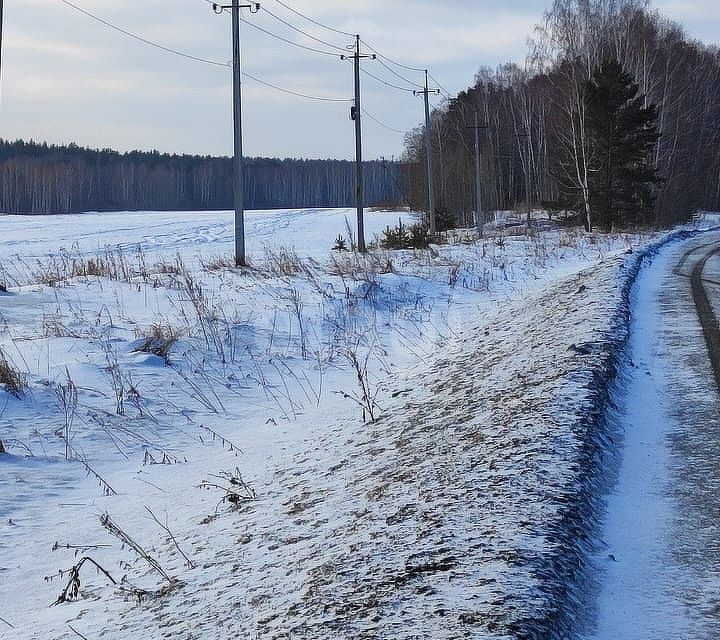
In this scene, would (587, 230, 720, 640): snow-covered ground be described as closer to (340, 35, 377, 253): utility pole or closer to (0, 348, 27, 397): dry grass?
(0, 348, 27, 397): dry grass

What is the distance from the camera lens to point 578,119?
113 ft

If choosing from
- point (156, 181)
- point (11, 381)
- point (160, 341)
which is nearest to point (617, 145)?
point (160, 341)

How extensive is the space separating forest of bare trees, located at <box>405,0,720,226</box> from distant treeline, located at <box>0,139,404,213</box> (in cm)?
2547

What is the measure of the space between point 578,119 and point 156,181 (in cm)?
9665

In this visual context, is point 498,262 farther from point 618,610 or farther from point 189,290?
point 618,610

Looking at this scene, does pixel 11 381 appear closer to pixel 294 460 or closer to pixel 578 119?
pixel 294 460

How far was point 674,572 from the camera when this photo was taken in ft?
8.95

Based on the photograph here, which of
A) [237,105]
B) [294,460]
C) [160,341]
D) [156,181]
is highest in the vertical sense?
[156,181]

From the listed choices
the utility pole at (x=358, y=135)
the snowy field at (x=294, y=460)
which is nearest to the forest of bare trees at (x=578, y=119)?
the utility pole at (x=358, y=135)

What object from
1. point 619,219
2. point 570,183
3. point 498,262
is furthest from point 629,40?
point 498,262

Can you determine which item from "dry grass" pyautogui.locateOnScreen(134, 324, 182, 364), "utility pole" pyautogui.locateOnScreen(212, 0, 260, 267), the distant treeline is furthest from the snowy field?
the distant treeline

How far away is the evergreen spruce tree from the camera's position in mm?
30828

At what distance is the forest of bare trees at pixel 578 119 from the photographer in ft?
121

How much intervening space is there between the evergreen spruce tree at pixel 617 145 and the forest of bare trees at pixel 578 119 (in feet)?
1.57
